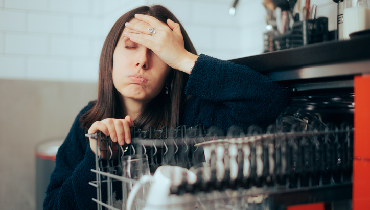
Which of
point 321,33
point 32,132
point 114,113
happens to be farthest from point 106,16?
point 321,33

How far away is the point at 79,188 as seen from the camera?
75 centimetres

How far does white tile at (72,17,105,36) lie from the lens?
1831 millimetres

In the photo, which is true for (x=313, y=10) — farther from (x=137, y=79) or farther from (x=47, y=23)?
(x=47, y=23)

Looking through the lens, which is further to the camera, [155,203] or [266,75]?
[266,75]

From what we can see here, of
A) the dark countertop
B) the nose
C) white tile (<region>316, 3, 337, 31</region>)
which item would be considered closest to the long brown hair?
the nose

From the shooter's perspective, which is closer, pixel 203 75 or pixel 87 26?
pixel 203 75

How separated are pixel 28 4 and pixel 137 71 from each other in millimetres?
1198

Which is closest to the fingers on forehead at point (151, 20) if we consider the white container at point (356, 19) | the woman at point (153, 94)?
the woman at point (153, 94)

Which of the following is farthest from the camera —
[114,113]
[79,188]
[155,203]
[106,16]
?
[106,16]

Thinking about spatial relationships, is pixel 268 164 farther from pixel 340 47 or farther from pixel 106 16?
pixel 106 16

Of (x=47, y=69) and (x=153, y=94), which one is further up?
(x=47, y=69)

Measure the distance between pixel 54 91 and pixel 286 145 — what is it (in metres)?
1.53

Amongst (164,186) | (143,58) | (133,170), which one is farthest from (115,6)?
(164,186)

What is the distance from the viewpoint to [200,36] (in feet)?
5.95
